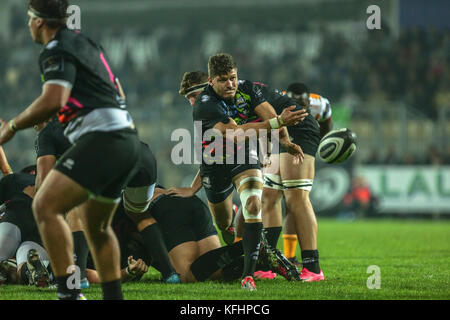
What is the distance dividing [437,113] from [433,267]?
1379 centimetres

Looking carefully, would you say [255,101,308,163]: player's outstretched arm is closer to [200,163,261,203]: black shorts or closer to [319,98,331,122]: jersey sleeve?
[200,163,261,203]: black shorts

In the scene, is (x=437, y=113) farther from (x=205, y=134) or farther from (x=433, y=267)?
(x=205, y=134)

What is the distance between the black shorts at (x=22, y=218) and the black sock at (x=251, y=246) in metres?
2.14

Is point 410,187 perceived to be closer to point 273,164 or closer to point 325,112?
point 325,112

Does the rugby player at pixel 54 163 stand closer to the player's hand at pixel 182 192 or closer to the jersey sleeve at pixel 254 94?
the player's hand at pixel 182 192

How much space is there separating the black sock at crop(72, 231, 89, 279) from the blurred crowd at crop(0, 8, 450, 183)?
13792 mm

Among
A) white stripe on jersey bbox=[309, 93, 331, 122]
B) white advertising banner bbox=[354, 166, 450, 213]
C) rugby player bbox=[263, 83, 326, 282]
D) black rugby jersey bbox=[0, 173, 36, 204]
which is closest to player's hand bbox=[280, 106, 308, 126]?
rugby player bbox=[263, 83, 326, 282]

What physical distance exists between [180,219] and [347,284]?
181 cm

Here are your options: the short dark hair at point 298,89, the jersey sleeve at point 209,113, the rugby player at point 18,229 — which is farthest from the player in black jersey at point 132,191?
the short dark hair at point 298,89

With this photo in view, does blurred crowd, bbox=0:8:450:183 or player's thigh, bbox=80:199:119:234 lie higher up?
blurred crowd, bbox=0:8:450:183

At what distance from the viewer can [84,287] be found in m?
6.01

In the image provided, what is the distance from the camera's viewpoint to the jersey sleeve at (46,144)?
20.3 ft

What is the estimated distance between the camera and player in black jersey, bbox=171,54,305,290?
589cm
